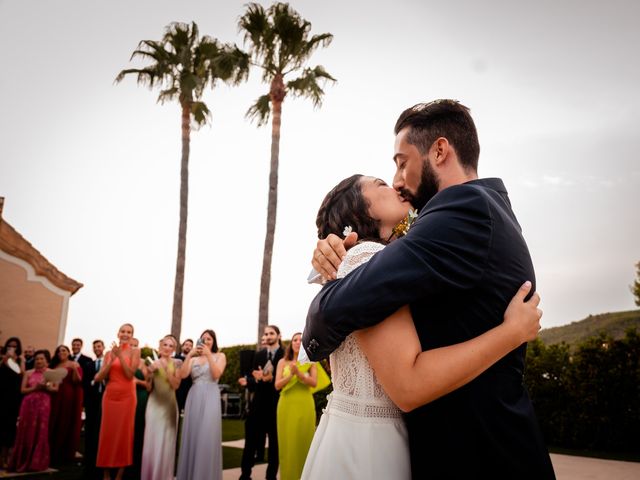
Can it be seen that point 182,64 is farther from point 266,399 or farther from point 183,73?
point 266,399

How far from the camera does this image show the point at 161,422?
8648mm

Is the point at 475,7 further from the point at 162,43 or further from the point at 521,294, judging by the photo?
the point at 162,43

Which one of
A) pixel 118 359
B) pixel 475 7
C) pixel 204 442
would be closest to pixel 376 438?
pixel 204 442

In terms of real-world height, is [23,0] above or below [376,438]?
above

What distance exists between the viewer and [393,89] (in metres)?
13.3

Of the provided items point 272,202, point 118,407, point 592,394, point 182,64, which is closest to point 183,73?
point 182,64

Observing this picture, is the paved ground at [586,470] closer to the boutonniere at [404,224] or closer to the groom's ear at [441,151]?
the boutonniere at [404,224]

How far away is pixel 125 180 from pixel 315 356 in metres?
18.6

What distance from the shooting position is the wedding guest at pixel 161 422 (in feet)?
27.6

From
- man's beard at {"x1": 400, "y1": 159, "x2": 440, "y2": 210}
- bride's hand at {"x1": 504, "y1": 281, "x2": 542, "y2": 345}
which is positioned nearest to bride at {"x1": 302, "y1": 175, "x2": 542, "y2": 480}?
bride's hand at {"x1": 504, "y1": 281, "x2": 542, "y2": 345}

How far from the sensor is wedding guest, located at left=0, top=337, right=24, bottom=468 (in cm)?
1040

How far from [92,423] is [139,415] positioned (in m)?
1.11

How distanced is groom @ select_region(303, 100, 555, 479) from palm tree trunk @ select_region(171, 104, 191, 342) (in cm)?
1758

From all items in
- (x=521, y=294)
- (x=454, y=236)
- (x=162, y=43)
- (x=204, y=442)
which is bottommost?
(x=204, y=442)
